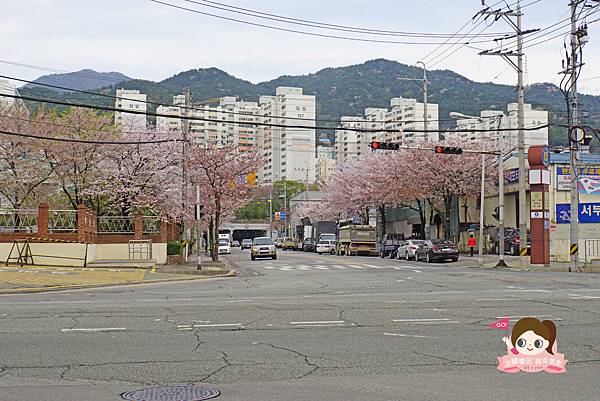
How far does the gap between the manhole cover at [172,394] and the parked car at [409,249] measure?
1728 inches

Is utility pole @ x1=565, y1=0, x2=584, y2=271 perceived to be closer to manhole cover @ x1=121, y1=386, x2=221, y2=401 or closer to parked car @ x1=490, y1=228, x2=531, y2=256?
parked car @ x1=490, y1=228, x2=531, y2=256

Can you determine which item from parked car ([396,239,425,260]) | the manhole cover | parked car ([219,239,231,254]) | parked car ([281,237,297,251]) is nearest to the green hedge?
parked car ([396,239,425,260])

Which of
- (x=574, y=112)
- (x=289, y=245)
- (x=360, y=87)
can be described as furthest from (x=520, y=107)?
(x=360, y=87)

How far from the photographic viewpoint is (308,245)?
8788cm

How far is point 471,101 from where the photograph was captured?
134875 mm

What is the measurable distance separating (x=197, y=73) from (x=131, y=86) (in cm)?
5386

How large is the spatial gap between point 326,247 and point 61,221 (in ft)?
137

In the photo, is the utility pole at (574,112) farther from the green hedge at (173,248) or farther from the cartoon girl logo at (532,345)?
the cartoon girl logo at (532,345)

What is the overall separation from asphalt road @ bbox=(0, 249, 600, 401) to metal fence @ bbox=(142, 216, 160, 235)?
790 inches

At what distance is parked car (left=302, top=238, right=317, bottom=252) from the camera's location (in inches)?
3383

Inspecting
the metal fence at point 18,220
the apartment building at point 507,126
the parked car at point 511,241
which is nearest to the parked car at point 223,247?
the apartment building at point 507,126

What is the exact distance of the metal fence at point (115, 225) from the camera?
41.1m

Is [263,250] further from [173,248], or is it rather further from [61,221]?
[61,221]

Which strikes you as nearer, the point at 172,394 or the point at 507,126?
the point at 172,394
